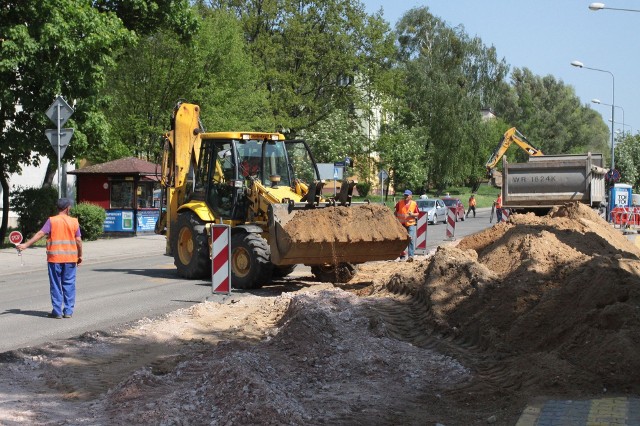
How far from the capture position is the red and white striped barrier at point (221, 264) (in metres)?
13.6

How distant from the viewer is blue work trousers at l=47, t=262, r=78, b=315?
11.9 m

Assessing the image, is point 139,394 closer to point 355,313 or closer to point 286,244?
point 355,313

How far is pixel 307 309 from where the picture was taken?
1005cm

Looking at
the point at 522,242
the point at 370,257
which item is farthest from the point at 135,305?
the point at 522,242

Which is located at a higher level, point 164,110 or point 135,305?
point 164,110

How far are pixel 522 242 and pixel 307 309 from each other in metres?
5.62

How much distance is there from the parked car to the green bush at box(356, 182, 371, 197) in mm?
11862

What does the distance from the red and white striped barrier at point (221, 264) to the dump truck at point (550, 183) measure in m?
14.3

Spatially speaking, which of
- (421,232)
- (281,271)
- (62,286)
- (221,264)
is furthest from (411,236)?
(62,286)

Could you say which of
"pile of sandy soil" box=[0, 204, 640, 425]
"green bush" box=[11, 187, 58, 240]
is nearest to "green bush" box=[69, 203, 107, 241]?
"green bush" box=[11, 187, 58, 240]

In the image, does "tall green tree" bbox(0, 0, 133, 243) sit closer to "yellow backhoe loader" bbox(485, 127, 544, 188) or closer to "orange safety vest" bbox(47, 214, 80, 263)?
"orange safety vest" bbox(47, 214, 80, 263)

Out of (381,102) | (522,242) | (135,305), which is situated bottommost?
(135,305)

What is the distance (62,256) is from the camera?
1191 cm

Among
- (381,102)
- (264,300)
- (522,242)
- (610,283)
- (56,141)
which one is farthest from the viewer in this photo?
(381,102)
